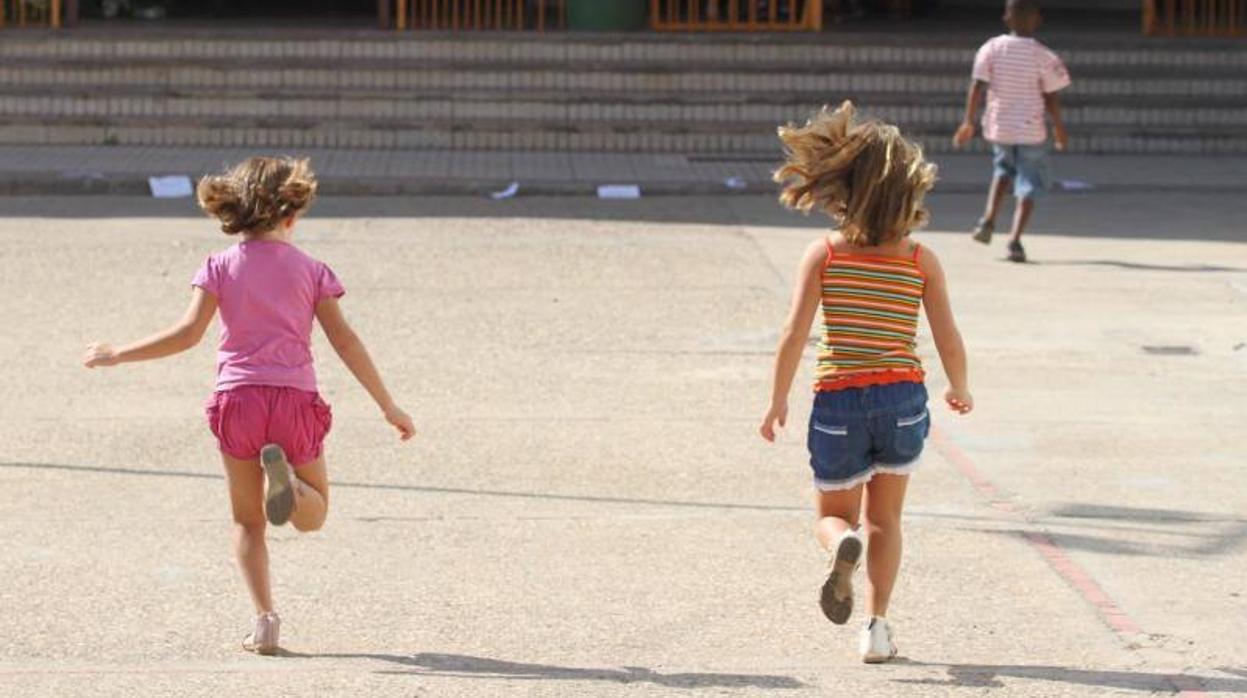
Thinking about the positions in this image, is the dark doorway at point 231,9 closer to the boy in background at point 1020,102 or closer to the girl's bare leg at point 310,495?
the boy in background at point 1020,102

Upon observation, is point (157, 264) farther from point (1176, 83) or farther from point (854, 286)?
point (1176, 83)

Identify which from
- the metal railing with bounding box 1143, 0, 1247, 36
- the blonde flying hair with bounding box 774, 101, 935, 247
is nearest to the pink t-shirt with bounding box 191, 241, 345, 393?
the blonde flying hair with bounding box 774, 101, 935, 247

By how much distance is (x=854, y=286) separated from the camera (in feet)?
19.3

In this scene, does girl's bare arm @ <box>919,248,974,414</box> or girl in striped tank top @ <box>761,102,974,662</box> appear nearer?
girl in striped tank top @ <box>761,102,974,662</box>

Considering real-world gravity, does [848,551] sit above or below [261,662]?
above

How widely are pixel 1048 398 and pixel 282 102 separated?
993cm

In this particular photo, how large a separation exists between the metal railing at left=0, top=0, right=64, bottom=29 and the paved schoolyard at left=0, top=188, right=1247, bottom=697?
19.6ft

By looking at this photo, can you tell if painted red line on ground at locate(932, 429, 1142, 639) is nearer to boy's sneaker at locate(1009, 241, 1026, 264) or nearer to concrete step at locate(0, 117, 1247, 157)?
boy's sneaker at locate(1009, 241, 1026, 264)

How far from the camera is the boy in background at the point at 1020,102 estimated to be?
43.8 ft

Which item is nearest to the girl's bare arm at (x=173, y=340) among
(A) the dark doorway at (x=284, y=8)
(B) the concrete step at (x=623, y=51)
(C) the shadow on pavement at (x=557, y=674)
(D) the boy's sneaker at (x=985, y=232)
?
(C) the shadow on pavement at (x=557, y=674)

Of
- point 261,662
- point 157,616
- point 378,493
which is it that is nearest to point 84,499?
point 378,493

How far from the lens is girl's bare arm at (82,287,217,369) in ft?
19.7

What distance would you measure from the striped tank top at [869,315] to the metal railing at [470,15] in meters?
13.3

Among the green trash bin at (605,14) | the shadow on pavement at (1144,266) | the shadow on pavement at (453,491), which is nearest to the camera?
the shadow on pavement at (453,491)
